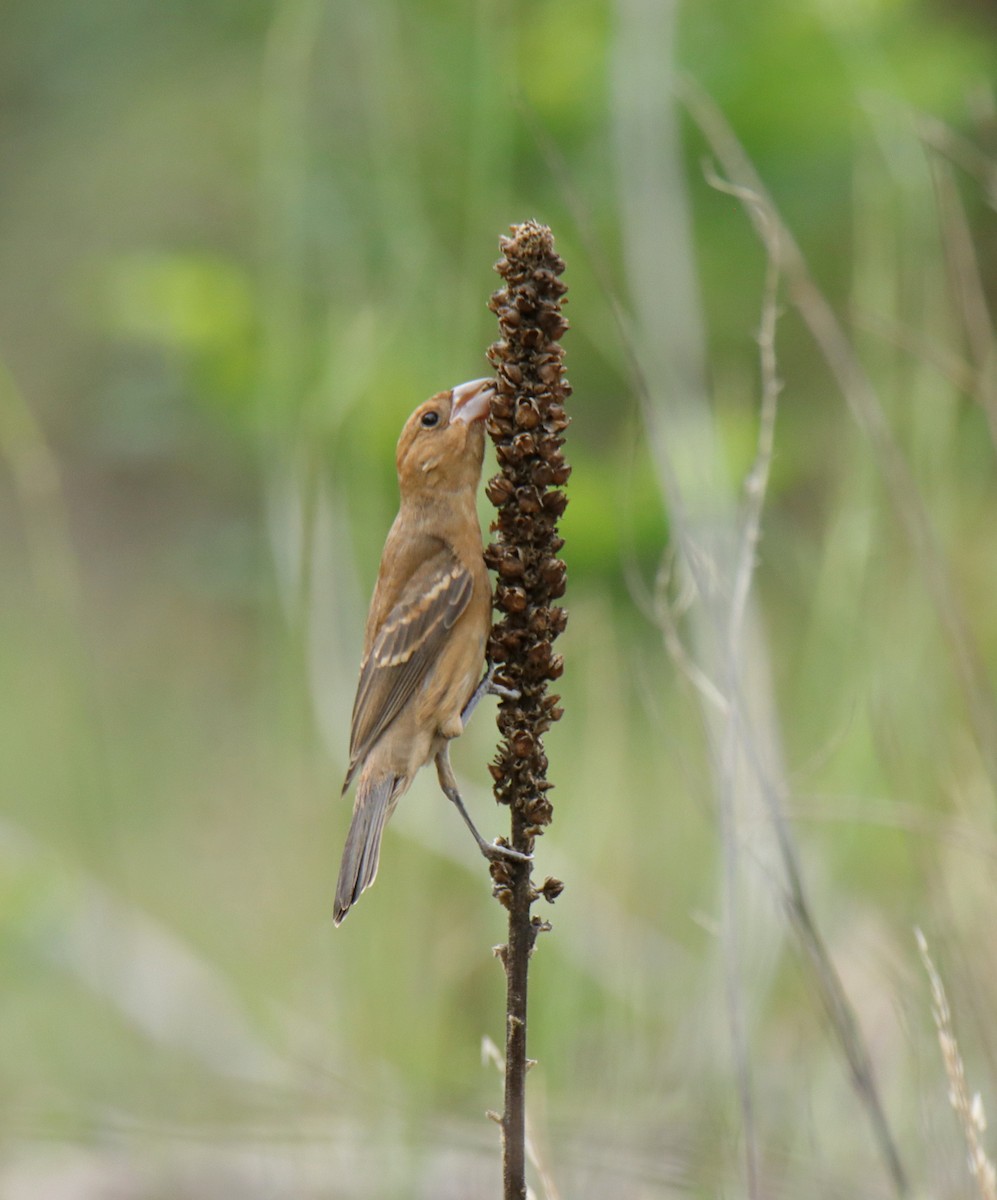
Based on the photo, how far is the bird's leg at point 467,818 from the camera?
1.75 metres

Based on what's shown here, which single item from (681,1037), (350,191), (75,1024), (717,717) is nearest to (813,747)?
(717,717)

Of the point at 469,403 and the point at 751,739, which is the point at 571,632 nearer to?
the point at 469,403

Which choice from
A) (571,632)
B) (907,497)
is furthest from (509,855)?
(571,632)

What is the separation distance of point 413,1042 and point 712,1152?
79 cm

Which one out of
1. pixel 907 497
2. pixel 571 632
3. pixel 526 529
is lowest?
pixel 526 529

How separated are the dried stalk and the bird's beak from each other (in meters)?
0.76

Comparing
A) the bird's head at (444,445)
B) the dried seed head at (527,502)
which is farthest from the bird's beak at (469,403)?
the dried seed head at (527,502)

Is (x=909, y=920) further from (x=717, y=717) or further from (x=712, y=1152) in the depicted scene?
(x=712, y=1152)

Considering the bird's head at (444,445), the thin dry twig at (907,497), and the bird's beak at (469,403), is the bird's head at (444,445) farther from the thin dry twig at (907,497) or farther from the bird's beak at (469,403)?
the thin dry twig at (907,497)

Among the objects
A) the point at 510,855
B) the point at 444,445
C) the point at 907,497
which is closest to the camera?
the point at 510,855

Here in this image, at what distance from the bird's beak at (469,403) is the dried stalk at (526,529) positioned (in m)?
0.76

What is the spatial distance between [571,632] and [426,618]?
6.48 ft

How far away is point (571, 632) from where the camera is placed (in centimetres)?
454

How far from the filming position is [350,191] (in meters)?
6.03
